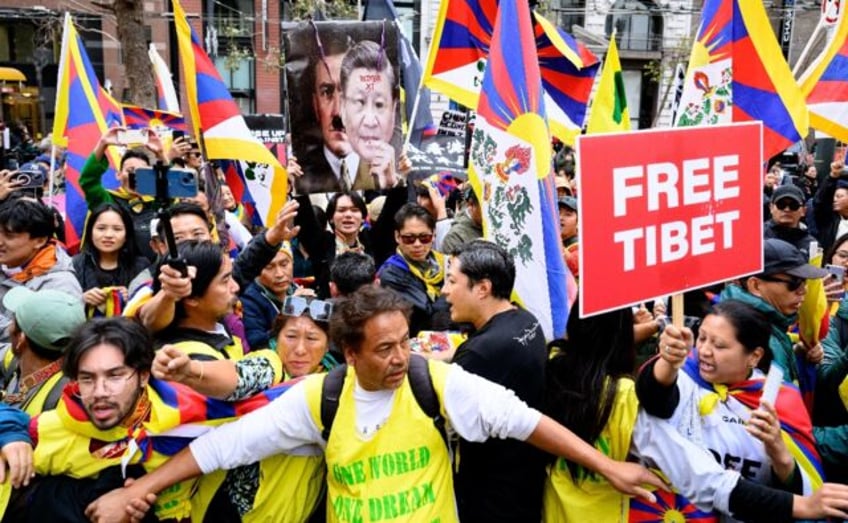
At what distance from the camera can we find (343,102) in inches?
185

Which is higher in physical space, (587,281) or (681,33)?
(681,33)

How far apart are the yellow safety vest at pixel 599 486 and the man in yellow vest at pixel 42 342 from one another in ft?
5.46

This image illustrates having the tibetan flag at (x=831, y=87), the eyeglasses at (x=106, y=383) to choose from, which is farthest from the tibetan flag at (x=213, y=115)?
the tibetan flag at (x=831, y=87)

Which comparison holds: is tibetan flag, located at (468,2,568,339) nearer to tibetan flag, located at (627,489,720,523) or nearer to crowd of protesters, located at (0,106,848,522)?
crowd of protesters, located at (0,106,848,522)

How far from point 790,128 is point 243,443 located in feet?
13.0

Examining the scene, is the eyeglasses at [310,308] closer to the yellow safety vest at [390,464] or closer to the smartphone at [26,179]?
the yellow safety vest at [390,464]

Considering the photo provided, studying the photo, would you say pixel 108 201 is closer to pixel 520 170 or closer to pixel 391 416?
pixel 520 170

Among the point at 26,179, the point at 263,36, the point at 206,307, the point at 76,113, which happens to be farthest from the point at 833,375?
the point at 263,36

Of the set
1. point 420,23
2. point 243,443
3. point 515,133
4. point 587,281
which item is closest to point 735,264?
point 587,281

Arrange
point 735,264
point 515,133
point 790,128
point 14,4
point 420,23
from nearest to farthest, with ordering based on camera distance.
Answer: point 735,264 < point 515,133 < point 790,128 < point 14,4 < point 420,23

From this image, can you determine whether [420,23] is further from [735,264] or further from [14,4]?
[735,264]

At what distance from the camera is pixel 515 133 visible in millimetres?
3598

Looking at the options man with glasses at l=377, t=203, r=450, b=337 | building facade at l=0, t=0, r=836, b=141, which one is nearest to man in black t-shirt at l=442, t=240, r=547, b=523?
man with glasses at l=377, t=203, r=450, b=337

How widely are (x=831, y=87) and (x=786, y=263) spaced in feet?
8.35
